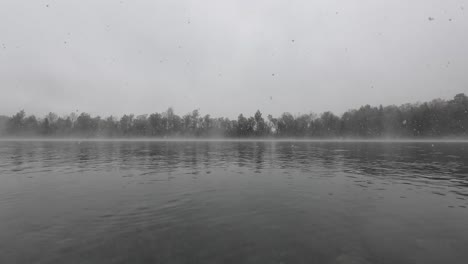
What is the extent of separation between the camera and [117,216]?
10.8 metres

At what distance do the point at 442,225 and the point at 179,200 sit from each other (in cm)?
1282

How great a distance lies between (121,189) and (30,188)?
678 centimetres

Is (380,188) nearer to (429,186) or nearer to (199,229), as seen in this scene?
(429,186)

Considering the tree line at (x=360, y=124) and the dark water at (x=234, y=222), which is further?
the tree line at (x=360, y=124)

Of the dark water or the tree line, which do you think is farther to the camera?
the tree line

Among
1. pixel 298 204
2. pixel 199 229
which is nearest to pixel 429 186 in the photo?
pixel 298 204

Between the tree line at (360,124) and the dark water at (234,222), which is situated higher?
the tree line at (360,124)

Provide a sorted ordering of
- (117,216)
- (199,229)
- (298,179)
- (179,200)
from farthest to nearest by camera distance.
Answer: (298,179), (179,200), (117,216), (199,229)

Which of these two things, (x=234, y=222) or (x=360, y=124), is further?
(x=360, y=124)

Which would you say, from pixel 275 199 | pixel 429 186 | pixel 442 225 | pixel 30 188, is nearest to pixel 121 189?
pixel 30 188

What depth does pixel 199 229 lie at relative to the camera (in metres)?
9.46

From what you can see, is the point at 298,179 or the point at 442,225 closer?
the point at 442,225

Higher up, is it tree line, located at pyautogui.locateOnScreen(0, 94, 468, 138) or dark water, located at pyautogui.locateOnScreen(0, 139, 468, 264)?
tree line, located at pyautogui.locateOnScreen(0, 94, 468, 138)

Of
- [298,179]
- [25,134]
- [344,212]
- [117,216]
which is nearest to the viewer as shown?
[117,216]
